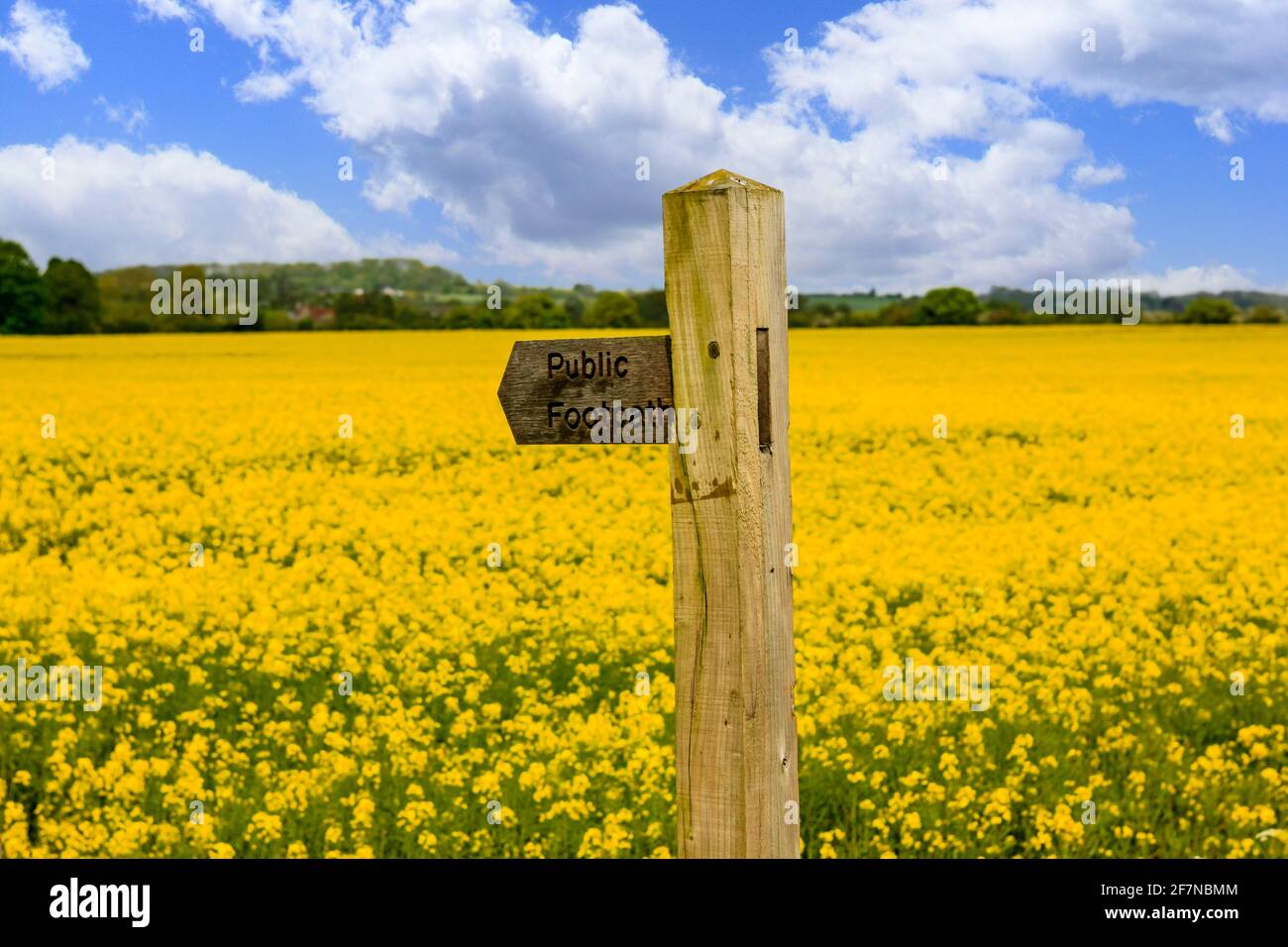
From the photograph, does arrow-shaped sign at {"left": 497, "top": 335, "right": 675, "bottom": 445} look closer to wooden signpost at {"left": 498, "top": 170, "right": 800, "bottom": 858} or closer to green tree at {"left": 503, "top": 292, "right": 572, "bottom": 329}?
wooden signpost at {"left": 498, "top": 170, "right": 800, "bottom": 858}

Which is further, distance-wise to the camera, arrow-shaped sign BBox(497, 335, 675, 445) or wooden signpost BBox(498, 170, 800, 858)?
arrow-shaped sign BBox(497, 335, 675, 445)

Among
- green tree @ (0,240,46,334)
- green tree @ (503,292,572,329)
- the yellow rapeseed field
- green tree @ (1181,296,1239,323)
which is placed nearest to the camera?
the yellow rapeseed field

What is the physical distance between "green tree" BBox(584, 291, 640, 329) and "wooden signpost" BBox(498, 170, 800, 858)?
35.7m

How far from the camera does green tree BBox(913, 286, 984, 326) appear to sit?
180ft

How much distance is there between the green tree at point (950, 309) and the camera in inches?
2162

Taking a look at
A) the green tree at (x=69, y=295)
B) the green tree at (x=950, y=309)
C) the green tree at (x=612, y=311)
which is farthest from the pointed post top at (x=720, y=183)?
the green tree at (x=69, y=295)

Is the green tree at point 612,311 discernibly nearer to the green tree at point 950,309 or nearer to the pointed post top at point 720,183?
the green tree at point 950,309

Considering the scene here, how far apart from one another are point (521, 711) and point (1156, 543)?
6546mm

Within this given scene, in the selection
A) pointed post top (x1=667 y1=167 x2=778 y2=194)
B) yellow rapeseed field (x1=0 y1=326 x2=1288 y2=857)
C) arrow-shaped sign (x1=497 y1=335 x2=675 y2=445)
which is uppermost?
pointed post top (x1=667 y1=167 x2=778 y2=194)

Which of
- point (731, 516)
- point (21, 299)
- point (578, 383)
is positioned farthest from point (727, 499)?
point (21, 299)

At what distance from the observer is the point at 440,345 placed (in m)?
36.8

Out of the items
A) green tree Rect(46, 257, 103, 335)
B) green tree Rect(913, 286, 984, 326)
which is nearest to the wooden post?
green tree Rect(913, 286, 984, 326)

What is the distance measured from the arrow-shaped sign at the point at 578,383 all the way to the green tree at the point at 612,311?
3552cm
